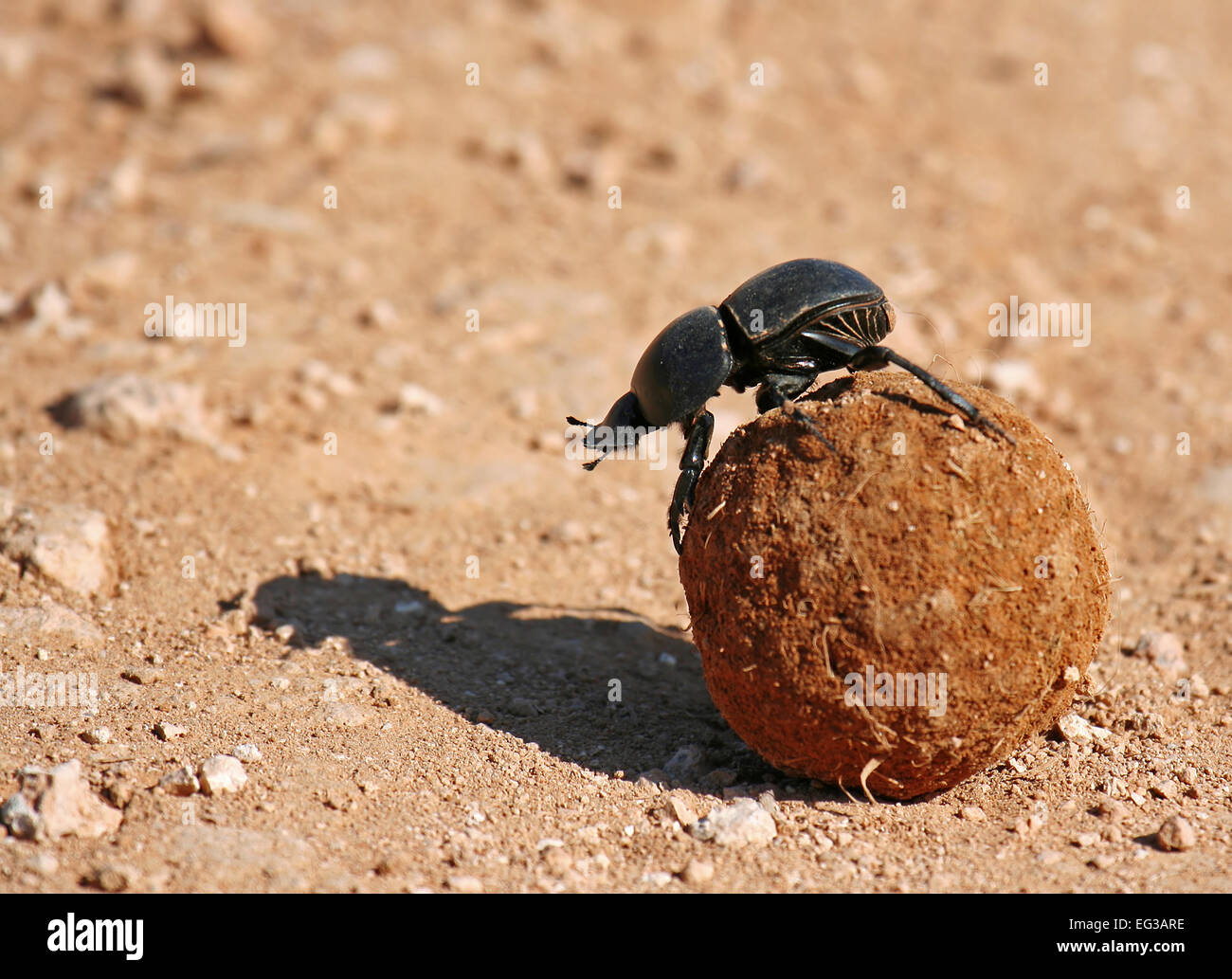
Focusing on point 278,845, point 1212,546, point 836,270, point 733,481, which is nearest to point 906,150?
point 1212,546

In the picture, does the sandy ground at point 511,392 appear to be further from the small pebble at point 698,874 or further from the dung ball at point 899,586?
the dung ball at point 899,586

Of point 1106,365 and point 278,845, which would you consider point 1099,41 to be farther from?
point 278,845

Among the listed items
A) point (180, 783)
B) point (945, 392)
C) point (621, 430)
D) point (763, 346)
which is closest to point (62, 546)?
point (180, 783)

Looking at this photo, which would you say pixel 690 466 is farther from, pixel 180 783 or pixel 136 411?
pixel 136 411

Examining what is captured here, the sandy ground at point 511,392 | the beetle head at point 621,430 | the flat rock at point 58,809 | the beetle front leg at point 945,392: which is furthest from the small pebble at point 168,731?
the beetle front leg at point 945,392

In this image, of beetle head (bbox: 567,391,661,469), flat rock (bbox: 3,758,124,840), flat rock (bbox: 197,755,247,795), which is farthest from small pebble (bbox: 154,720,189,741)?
beetle head (bbox: 567,391,661,469)

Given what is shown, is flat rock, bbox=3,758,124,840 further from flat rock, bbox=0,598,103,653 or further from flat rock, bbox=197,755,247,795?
flat rock, bbox=0,598,103,653
